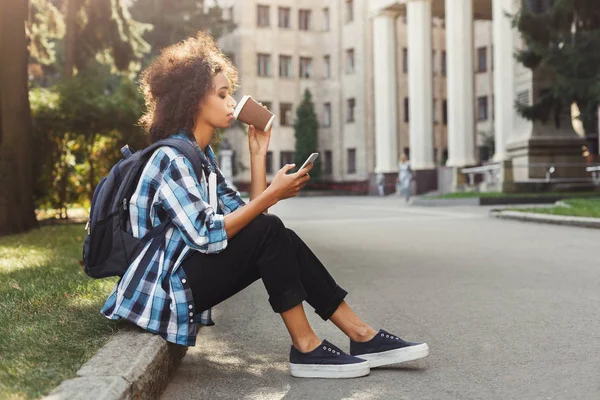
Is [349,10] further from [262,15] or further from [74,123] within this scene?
[74,123]

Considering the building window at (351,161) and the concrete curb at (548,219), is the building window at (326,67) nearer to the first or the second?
the building window at (351,161)

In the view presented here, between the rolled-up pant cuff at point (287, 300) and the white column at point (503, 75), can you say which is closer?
the rolled-up pant cuff at point (287, 300)

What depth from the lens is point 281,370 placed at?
4332mm

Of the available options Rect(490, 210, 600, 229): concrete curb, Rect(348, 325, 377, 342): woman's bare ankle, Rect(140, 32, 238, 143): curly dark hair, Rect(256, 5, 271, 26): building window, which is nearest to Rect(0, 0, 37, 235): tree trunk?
Rect(490, 210, 600, 229): concrete curb

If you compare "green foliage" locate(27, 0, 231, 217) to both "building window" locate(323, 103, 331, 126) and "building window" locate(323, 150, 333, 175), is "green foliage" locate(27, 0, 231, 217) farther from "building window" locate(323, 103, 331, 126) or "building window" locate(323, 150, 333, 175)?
"building window" locate(323, 103, 331, 126)

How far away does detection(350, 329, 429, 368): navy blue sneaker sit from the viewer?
4211mm

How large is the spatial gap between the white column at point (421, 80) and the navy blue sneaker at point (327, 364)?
3851cm

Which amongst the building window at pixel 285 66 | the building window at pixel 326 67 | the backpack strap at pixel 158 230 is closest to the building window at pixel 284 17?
the building window at pixel 285 66

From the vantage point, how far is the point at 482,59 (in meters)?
58.6

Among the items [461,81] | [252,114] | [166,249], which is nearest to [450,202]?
[461,81]

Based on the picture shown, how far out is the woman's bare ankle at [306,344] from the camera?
13.3 feet

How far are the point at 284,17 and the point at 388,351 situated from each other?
5891cm

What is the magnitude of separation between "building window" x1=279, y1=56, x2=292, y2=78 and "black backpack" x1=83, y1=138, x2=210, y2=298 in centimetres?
5835

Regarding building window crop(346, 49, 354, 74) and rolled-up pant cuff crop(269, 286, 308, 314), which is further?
building window crop(346, 49, 354, 74)
